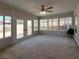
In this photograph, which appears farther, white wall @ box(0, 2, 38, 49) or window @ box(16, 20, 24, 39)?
window @ box(16, 20, 24, 39)

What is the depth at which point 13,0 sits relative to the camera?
512cm

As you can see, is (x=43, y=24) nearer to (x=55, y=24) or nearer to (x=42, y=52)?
(x=55, y=24)

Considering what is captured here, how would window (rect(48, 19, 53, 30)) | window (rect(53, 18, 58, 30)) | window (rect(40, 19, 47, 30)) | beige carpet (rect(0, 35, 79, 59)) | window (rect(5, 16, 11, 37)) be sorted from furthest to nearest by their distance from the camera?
window (rect(40, 19, 47, 30))
window (rect(48, 19, 53, 30))
window (rect(53, 18, 58, 30))
window (rect(5, 16, 11, 37))
beige carpet (rect(0, 35, 79, 59))

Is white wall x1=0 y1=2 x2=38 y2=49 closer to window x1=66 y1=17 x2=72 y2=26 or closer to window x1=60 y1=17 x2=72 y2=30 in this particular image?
window x1=60 y1=17 x2=72 y2=30

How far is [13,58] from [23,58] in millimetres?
399

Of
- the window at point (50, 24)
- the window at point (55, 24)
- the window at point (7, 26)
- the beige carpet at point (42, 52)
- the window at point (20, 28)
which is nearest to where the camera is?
the beige carpet at point (42, 52)

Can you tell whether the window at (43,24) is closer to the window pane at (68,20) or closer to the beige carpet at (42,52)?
the window pane at (68,20)

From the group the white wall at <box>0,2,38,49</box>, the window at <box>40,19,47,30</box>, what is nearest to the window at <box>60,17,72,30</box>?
the window at <box>40,19,47,30</box>

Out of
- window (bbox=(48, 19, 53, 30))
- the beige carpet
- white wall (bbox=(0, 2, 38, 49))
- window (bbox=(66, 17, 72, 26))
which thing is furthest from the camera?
window (bbox=(48, 19, 53, 30))

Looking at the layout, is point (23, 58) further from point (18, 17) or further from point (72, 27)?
point (72, 27)

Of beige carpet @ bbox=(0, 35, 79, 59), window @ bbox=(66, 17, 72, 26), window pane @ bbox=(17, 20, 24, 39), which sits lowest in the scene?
beige carpet @ bbox=(0, 35, 79, 59)

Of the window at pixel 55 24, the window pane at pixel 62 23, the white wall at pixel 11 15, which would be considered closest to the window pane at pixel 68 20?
the window pane at pixel 62 23

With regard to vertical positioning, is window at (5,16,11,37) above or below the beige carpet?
above

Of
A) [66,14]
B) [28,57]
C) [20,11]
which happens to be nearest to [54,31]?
[66,14]
